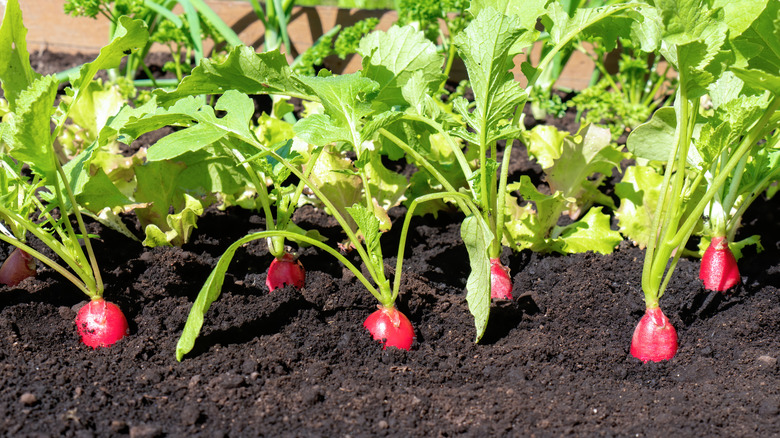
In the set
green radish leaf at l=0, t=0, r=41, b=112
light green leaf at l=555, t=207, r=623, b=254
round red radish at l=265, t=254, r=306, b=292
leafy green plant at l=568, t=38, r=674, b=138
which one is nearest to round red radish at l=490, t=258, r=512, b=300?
light green leaf at l=555, t=207, r=623, b=254

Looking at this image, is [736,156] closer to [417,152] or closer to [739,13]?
[739,13]

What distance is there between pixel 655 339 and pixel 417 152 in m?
0.78

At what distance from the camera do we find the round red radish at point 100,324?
162cm

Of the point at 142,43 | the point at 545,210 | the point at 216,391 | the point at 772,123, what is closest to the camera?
the point at 216,391

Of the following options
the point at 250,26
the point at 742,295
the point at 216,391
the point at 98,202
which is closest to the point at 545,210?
the point at 742,295

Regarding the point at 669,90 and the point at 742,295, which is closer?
the point at 742,295

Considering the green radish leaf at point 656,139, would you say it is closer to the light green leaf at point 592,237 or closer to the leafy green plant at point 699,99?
the leafy green plant at point 699,99

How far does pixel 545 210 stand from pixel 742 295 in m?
0.57

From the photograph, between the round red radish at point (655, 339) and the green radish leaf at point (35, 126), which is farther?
the round red radish at point (655, 339)

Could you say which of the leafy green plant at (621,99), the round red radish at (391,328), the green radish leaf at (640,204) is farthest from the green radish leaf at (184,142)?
the leafy green plant at (621,99)

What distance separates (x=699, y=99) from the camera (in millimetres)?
1571

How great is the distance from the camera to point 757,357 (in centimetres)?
162

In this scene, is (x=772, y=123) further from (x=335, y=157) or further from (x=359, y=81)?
(x=335, y=157)

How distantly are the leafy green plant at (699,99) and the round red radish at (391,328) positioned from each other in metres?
0.54
